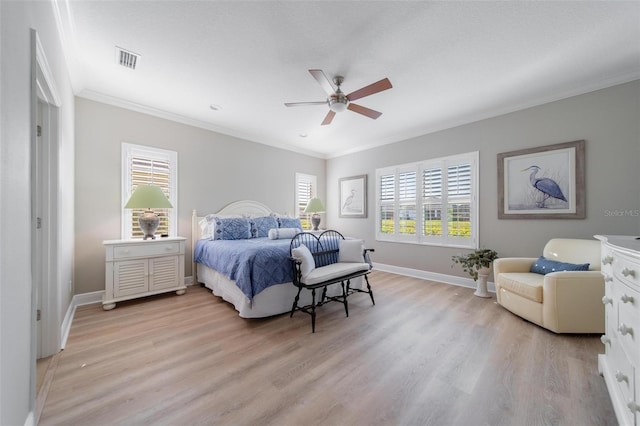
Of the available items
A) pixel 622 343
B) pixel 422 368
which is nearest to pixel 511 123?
pixel 622 343

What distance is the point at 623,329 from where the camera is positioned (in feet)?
4.09

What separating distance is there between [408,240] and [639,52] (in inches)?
134

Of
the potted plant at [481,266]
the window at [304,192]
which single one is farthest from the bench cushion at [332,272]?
the window at [304,192]

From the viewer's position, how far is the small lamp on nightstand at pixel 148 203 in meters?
3.12

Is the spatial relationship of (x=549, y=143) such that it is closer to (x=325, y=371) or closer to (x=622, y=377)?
(x=622, y=377)

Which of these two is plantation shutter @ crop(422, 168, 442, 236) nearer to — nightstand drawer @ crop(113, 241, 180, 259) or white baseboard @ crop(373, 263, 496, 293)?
white baseboard @ crop(373, 263, 496, 293)

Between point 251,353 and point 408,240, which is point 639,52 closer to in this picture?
point 408,240

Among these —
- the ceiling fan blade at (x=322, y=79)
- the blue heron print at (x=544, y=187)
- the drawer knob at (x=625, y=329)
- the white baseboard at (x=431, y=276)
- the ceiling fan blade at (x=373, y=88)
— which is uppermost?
the ceiling fan blade at (x=322, y=79)

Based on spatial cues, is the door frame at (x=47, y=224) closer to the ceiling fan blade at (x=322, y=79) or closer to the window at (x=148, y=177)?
the window at (x=148, y=177)

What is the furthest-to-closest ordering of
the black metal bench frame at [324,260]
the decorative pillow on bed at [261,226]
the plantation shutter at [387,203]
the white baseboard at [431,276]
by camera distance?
the plantation shutter at [387,203], the decorative pillow on bed at [261,226], the white baseboard at [431,276], the black metal bench frame at [324,260]

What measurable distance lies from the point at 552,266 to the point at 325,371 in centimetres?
282

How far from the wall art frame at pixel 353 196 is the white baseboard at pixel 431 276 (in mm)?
1206

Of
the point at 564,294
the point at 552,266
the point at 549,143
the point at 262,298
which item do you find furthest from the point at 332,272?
the point at 549,143

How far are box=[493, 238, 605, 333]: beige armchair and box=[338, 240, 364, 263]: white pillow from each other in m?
1.72
